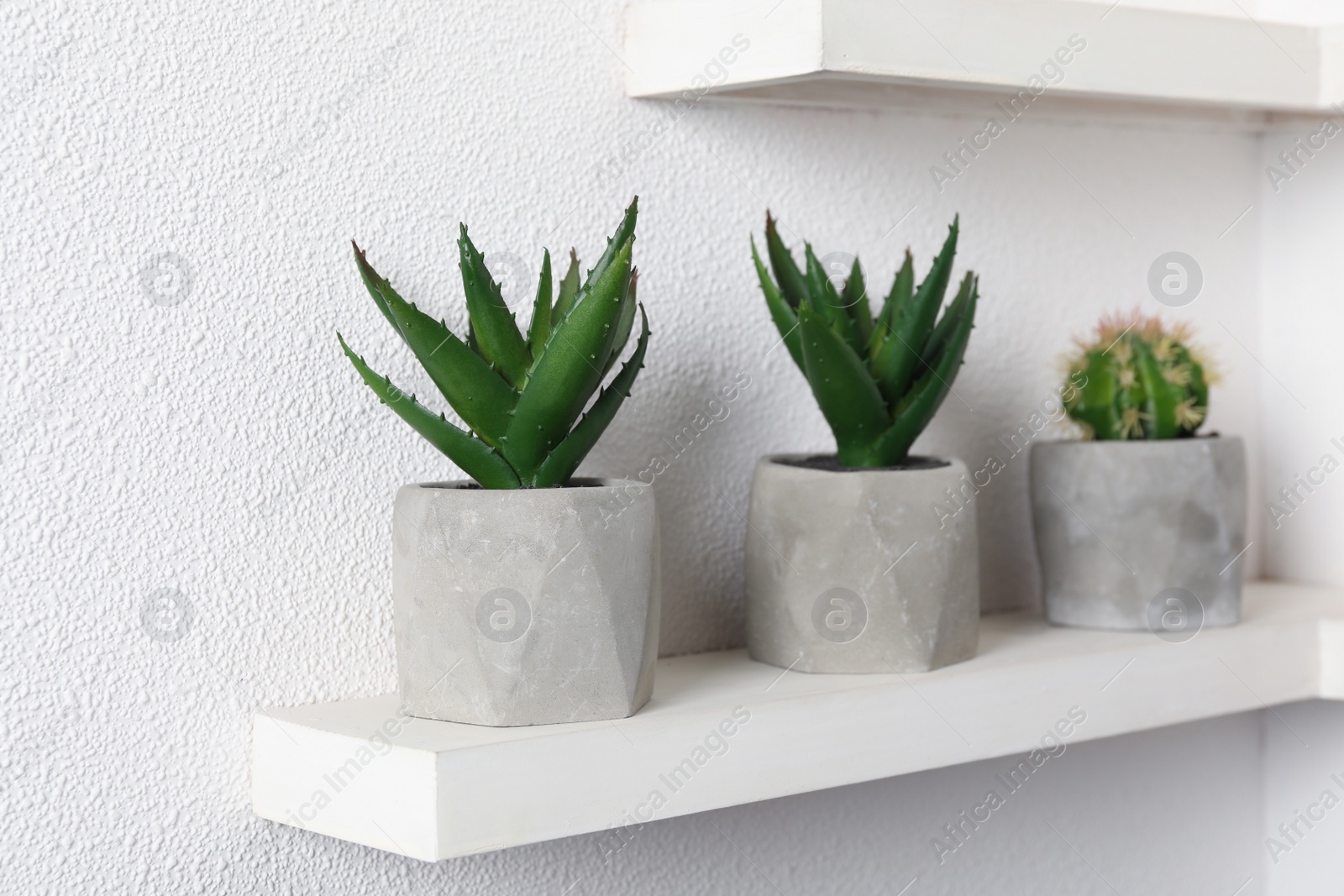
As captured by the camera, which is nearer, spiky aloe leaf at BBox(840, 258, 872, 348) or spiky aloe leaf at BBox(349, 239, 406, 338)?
spiky aloe leaf at BBox(349, 239, 406, 338)

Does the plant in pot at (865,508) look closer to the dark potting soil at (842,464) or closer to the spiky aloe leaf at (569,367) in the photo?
the dark potting soil at (842,464)

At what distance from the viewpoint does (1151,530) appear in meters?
0.73

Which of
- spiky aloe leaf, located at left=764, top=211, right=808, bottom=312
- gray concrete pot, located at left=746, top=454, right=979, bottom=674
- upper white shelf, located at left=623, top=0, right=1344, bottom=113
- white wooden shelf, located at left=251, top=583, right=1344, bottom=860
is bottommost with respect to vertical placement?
white wooden shelf, located at left=251, top=583, right=1344, bottom=860

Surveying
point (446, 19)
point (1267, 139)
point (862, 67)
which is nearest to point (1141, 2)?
point (1267, 139)

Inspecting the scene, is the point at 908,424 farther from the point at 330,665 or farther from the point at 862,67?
the point at 330,665

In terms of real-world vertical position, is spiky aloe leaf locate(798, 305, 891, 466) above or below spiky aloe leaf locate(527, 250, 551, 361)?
below

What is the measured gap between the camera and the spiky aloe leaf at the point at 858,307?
0.66 metres

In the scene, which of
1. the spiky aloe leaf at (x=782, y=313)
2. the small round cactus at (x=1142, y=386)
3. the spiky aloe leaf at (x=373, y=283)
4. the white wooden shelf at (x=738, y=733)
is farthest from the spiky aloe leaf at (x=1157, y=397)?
the spiky aloe leaf at (x=373, y=283)

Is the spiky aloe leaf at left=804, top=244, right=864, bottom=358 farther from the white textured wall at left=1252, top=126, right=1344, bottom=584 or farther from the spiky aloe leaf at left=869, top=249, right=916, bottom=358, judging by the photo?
the white textured wall at left=1252, top=126, right=1344, bottom=584

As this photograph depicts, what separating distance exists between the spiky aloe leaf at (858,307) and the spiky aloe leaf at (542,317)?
0.54 feet

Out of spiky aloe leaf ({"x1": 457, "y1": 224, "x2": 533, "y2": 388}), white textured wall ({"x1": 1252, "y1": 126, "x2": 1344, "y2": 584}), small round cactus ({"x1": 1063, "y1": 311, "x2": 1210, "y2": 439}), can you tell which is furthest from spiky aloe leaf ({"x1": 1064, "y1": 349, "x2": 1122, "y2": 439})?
spiky aloe leaf ({"x1": 457, "y1": 224, "x2": 533, "y2": 388})

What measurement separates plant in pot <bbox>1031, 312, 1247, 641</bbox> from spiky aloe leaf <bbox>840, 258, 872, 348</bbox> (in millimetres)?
167

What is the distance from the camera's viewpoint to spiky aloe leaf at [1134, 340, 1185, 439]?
74 centimetres

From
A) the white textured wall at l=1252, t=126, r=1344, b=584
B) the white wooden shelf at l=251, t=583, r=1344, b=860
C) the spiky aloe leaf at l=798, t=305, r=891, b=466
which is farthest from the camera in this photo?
the white textured wall at l=1252, t=126, r=1344, b=584
